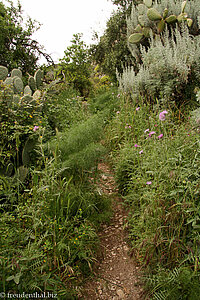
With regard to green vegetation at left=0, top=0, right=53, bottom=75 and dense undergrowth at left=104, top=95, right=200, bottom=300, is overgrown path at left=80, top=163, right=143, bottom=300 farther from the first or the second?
green vegetation at left=0, top=0, right=53, bottom=75

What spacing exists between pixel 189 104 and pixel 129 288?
2910 mm

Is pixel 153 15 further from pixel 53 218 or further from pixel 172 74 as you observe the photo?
pixel 53 218

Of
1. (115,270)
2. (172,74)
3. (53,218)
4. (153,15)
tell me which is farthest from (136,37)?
(115,270)

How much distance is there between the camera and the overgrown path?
1.92m

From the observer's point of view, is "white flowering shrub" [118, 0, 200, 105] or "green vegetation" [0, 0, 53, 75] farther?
"green vegetation" [0, 0, 53, 75]

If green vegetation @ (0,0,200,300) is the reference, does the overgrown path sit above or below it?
below

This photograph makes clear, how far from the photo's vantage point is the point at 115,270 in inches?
83.6

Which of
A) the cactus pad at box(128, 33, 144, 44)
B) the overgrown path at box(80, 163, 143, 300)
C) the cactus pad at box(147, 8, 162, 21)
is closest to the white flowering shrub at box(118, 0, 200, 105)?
the cactus pad at box(147, 8, 162, 21)

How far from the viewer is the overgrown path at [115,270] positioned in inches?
75.4

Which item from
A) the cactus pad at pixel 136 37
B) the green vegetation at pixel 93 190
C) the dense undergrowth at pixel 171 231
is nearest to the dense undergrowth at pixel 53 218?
the green vegetation at pixel 93 190

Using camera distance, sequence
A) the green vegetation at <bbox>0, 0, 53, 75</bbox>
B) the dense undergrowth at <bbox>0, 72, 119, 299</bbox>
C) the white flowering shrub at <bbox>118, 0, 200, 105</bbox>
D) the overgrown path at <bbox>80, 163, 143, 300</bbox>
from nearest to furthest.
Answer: the dense undergrowth at <bbox>0, 72, 119, 299</bbox> → the overgrown path at <bbox>80, 163, 143, 300</bbox> → the white flowering shrub at <bbox>118, 0, 200, 105</bbox> → the green vegetation at <bbox>0, 0, 53, 75</bbox>

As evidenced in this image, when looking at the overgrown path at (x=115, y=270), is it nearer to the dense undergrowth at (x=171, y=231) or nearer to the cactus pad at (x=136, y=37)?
the dense undergrowth at (x=171, y=231)

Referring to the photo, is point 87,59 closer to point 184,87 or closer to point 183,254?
point 184,87

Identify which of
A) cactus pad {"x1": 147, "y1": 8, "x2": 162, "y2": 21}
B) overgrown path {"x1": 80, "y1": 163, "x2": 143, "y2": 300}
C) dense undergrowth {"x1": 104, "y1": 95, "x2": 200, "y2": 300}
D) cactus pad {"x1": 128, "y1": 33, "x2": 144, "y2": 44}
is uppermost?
cactus pad {"x1": 147, "y1": 8, "x2": 162, "y2": 21}
